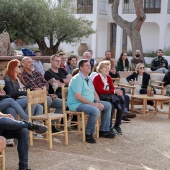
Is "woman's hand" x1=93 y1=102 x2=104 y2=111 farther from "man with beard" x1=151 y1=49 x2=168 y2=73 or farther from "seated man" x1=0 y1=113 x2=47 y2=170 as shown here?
"man with beard" x1=151 y1=49 x2=168 y2=73

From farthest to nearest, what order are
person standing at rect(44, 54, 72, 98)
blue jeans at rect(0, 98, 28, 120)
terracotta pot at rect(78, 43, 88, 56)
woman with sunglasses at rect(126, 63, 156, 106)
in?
terracotta pot at rect(78, 43, 88, 56) < woman with sunglasses at rect(126, 63, 156, 106) < person standing at rect(44, 54, 72, 98) < blue jeans at rect(0, 98, 28, 120)

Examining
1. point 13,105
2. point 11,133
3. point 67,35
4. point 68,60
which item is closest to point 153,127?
point 68,60

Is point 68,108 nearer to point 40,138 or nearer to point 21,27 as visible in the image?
point 40,138

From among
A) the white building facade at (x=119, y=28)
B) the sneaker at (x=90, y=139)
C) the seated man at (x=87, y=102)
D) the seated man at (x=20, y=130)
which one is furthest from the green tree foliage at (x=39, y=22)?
the seated man at (x=20, y=130)

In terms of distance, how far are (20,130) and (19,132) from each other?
0.03 m

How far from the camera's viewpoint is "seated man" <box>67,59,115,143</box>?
25.2 ft

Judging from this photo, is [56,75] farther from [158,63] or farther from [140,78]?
[158,63]

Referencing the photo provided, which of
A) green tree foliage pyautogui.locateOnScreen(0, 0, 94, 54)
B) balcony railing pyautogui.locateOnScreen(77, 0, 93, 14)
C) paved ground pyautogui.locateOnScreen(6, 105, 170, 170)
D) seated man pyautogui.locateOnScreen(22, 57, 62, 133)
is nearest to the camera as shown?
paved ground pyautogui.locateOnScreen(6, 105, 170, 170)

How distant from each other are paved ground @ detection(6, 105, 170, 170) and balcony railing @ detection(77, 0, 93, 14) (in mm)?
21957

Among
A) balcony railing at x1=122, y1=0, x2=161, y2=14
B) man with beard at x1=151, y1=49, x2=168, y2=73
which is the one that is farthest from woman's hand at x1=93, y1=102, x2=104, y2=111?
balcony railing at x1=122, y1=0, x2=161, y2=14

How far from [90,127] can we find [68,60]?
3.18 m

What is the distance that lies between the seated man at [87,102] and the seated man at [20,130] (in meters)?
2.05

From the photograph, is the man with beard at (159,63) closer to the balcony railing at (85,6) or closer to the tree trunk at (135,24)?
the tree trunk at (135,24)

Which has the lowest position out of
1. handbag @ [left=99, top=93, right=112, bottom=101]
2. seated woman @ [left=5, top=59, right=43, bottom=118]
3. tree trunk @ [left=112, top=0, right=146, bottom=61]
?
handbag @ [left=99, top=93, right=112, bottom=101]
